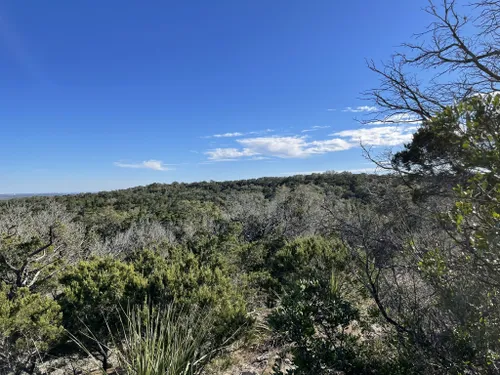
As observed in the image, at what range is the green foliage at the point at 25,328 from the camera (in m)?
4.32

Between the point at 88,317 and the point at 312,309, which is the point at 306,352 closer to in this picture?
Answer: the point at 312,309

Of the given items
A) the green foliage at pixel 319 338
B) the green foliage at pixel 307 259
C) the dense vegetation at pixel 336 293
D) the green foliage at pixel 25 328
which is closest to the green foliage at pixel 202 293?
the dense vegetation at pixel 336 293

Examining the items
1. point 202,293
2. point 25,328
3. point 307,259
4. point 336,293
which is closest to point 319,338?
point 336,293

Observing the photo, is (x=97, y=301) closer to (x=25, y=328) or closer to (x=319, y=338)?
Answer: (x=25, y=328)

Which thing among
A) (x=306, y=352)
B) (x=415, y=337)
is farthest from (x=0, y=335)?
(x=415, y=337)

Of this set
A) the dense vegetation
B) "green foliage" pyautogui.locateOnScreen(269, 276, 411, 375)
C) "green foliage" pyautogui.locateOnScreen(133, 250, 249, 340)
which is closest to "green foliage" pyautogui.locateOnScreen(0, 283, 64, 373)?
the dense vegetation

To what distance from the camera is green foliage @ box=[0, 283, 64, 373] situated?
432cm

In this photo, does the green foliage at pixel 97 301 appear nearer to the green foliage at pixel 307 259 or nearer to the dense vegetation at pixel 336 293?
the dense vegetation at pixel 336 293

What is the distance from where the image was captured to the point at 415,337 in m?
2.28

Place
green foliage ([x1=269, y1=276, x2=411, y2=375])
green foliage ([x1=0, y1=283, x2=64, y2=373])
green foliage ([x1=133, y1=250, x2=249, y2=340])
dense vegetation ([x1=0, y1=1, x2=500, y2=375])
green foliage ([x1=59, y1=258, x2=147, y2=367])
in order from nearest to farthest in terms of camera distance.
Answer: dense vegetation ([x1=0, y1=1, x2=500, y2=375]), green foliage ([x1=269, y1=276, x2=411, y2=375]), green foliage ([x1=133, y1=250, x2=249, y2=340]), green foliage ([x1=0, y1=283, x2=64, y2=373]), green foliage ([x1=59, y1=258, x2=147, y2=367])

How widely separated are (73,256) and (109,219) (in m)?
8.66

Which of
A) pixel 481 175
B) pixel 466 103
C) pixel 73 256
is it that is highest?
pixel 466 103

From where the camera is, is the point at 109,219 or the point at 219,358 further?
the point at 109,219

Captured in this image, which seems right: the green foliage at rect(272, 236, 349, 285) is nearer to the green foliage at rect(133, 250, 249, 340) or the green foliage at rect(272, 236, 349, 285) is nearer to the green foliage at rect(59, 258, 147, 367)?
the green foliage at rect(133, 250, 249, 340)
